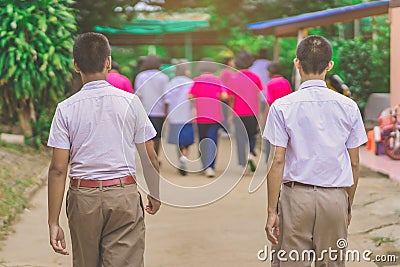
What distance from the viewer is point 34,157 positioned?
12.2 meters

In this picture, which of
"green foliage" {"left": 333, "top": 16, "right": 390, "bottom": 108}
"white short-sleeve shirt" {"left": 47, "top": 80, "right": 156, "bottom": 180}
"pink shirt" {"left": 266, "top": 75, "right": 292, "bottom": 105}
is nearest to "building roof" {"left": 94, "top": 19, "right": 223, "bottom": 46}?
"green foliage" {"left": 333, "top": 16, "right": 390, "bottom": 108}

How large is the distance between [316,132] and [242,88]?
668cm

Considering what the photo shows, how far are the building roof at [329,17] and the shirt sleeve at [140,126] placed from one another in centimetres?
964

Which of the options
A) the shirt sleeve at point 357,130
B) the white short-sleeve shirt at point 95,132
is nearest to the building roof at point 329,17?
the shirt sleeve at point 357,130

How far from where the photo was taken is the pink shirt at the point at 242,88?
9.98 m

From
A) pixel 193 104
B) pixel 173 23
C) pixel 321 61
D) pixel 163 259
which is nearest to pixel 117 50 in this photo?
pixel 173 23

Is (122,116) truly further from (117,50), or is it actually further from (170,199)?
(117,50)

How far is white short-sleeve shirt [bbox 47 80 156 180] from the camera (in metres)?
4.00

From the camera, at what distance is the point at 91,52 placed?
13.4ft

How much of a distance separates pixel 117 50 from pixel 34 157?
1458 cm

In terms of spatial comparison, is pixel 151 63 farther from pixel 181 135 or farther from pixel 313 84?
pixel 313 84

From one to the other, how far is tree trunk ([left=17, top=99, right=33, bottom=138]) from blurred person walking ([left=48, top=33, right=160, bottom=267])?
9.36 meters

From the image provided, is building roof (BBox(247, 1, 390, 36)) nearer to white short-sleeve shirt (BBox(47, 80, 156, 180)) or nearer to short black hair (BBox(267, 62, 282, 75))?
short black hair (BBox(267, 62, 282, 75))

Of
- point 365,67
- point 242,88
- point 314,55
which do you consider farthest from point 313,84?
point 365,67
